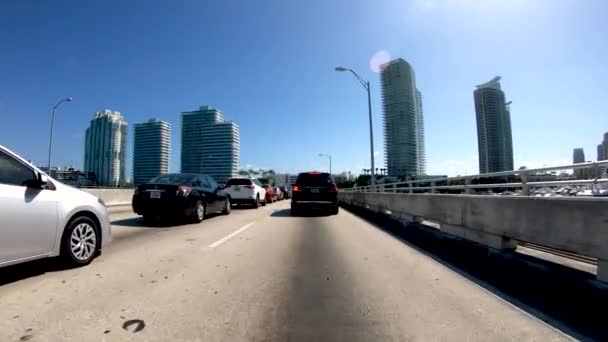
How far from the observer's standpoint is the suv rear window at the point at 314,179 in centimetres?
1636

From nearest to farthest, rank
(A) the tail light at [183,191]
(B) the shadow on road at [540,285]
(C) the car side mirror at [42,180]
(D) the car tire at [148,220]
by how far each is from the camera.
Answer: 1. (B) the shadow on road at [540,285]
2. (C) the car side mirror at [42,180]
3. (A) the tail light at [183,191]
4. (D) the car tire at [148,220]

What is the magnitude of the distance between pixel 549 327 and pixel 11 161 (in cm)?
628

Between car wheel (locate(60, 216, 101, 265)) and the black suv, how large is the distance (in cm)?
1115

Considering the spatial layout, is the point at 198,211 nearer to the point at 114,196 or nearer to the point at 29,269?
the point at 29,269

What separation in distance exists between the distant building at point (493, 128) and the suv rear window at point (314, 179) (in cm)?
932

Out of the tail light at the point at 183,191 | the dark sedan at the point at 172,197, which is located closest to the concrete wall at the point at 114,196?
the dark sedan at the point at 172,197

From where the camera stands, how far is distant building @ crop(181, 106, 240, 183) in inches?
3209

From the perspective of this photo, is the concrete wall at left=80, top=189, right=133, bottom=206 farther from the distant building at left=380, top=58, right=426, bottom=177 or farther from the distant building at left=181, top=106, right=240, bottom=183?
the distant building at left=181, top=106, right=240, bottom=183

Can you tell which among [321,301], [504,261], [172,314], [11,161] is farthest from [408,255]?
[11,161]

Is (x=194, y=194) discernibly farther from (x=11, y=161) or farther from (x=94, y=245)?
(x=11, y=161)

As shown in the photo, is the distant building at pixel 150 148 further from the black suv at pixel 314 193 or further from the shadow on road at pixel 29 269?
the shadow on road at pixel 29 269

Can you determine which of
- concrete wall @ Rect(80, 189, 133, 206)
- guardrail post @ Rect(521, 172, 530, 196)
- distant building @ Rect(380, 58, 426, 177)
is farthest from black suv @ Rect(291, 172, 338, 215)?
distant building @ Rect(380, 58, 426, 177)

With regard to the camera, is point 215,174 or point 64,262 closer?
point 64,262

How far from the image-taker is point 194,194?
11289 millimetres
